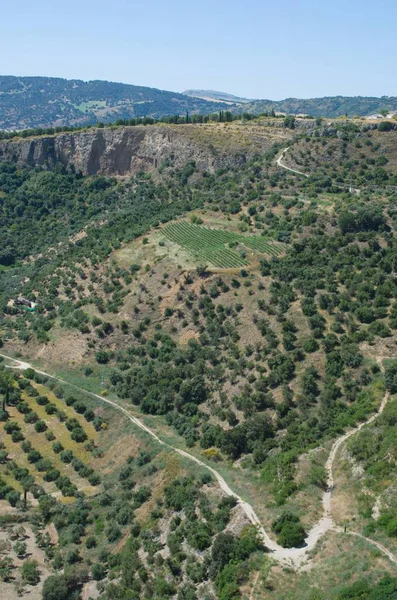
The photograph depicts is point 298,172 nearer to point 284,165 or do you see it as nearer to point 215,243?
→ point 284,165

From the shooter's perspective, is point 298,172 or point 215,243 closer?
point 215,243

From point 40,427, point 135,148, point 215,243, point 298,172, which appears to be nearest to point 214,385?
point 40,427

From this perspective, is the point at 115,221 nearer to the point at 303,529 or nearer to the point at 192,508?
the point at 192,508

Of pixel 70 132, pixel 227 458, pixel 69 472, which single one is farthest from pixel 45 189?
pixel 227 458

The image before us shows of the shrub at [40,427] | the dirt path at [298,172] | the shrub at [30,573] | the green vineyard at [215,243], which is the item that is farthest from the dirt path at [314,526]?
the dirt path at [298,172]

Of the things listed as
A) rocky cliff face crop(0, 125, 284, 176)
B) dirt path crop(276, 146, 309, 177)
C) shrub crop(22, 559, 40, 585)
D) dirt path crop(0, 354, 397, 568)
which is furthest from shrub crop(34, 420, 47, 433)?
rocky cliff face crop(0, 125, 284, 176)

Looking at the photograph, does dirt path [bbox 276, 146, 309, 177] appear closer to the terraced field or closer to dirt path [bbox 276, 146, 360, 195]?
dirt path [bbox 276, 146, 360, 195]

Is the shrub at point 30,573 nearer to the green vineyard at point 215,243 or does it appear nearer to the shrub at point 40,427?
the shrub at point 40,427
